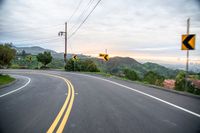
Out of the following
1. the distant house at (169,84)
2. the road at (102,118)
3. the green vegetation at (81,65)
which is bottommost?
the distant house at (169,84)

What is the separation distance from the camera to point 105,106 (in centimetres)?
854

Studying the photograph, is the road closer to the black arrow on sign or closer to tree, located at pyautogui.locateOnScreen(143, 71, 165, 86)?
the black arrow on sign

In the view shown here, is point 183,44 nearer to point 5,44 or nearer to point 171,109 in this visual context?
point 171,109

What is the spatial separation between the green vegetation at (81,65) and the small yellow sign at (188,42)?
29.8 metres

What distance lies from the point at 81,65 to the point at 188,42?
32133 mm

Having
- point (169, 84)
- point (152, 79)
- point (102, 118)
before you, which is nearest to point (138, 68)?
point (152, 79)

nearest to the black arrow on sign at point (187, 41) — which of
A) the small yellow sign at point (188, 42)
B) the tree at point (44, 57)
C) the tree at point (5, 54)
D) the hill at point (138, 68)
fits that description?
the small yellow sign at point (188, 42)

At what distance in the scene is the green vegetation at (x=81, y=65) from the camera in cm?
4150

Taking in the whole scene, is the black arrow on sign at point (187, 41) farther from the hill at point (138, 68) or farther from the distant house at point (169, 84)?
the hill at point (138, 68)

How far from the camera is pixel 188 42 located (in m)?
11.9

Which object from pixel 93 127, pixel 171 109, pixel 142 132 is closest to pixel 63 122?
pixel 93 127

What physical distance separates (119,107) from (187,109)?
2.58m

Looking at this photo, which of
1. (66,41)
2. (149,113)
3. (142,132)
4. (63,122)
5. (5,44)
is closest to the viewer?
(142,132)

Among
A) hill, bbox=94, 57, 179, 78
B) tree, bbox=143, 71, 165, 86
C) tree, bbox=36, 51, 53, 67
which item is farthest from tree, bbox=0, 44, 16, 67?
tree, bbox=36, 51, 53, 67
